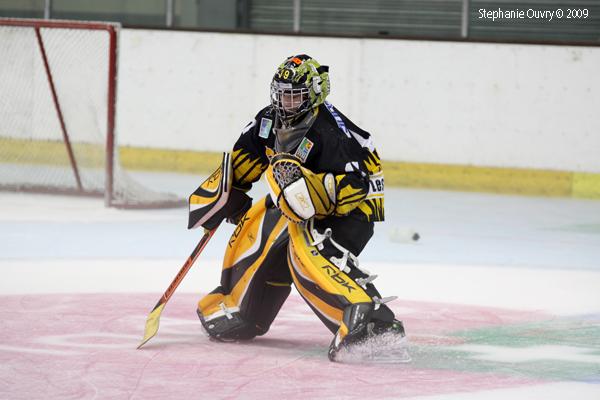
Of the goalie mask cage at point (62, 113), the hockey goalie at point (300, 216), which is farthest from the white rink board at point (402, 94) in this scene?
the hockey goalie at point (300, 216)

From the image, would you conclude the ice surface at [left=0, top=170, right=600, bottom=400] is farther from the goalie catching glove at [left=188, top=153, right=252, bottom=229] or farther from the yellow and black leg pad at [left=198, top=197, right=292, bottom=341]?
the goalie catching glove at [left=188, top=153, right=252, bottom=229]

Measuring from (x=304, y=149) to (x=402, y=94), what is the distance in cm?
715

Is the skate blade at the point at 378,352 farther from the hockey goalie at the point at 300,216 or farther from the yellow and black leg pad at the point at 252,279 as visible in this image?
the yellow and black leg pad at the point at 252,279

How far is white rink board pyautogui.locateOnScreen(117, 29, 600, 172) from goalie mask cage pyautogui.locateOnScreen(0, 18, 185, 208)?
1743mm

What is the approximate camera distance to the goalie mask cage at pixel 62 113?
9234 mm

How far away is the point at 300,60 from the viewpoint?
14.0ft

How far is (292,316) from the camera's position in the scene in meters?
5.10

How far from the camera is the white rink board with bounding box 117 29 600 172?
10820 mm

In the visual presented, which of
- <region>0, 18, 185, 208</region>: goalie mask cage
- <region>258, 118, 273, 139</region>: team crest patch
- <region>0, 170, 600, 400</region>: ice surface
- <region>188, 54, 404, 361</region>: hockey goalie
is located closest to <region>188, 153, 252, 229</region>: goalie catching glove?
<region>188, 54, 404, 361</region>: hockey goalie

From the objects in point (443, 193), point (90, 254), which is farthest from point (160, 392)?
point (443, 193)

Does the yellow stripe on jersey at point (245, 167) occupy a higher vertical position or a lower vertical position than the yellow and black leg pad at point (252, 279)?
higher

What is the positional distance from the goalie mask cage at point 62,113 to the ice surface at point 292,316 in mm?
578

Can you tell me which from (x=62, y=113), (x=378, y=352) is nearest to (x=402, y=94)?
(x=62, y=113)

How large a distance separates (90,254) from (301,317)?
80.0 inches
